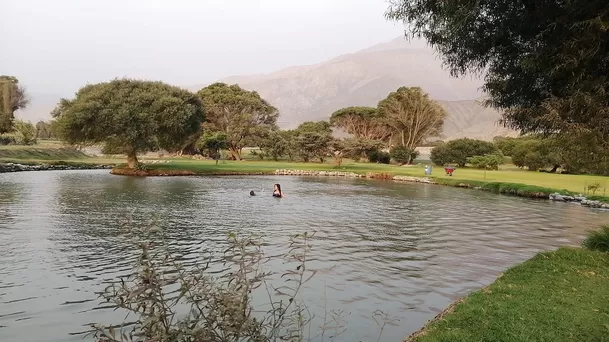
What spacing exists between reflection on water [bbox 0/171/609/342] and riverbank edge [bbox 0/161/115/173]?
16.3 m

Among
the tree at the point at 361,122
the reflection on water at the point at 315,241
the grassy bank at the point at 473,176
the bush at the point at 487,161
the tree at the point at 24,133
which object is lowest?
the reflection on water at the point at 315,241

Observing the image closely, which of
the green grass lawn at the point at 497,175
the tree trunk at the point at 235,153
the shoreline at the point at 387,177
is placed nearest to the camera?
the shoreline at the point at 387,177

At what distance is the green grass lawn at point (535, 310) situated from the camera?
7.01 metres

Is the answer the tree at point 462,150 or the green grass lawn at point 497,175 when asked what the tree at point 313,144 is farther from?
the tree at point 462,150

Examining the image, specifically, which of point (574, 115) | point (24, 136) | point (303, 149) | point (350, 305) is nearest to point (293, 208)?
point (350, 305)

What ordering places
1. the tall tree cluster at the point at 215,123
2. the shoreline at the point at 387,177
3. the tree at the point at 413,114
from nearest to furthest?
1. the shoreline at the point at 387,177
2. the tall tree cluster at the point at 215,123
3. the tree at the point at 413,114

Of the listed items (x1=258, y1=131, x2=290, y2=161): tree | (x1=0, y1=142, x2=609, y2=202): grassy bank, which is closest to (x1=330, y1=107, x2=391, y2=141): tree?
(x1=258, y1=131, x2=290, y2=161): tree

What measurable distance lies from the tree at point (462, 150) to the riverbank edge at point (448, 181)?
27.3 m

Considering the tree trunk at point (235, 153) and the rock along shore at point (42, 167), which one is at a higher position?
the tree trunk at point (235, 153)

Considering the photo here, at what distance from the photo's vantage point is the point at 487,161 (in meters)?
67.9

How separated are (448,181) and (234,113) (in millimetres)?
54910

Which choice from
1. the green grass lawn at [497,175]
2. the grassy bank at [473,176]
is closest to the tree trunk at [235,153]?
the green grass lawn at [497,175]

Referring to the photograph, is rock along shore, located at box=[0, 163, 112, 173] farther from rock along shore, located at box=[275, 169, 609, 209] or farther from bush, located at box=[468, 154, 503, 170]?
bush, located at box=[468, 154, 503, 170]

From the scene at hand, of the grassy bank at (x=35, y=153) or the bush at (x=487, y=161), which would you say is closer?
the grassy bank at (x=35, y=153)
